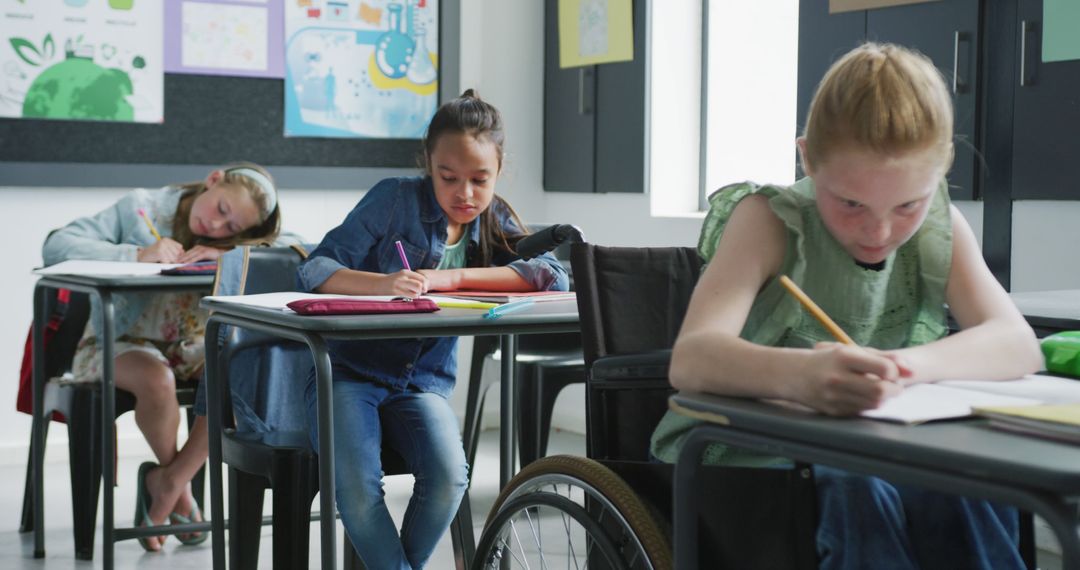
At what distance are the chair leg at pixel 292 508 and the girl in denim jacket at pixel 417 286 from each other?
5 centimetres

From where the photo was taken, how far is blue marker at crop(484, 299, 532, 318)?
2.00 m

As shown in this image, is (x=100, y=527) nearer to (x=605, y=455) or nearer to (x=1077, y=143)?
(x=605, y=455)

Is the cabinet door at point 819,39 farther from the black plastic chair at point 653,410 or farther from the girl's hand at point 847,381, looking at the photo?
the girl's hand at point 847,381

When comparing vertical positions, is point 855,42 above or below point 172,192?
above

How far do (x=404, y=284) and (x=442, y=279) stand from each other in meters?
0.11

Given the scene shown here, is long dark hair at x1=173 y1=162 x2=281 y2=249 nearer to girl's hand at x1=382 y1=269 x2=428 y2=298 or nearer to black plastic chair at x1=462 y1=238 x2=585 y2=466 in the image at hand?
black plastic chair at x1=462 y1=238 x2=585 y2=466

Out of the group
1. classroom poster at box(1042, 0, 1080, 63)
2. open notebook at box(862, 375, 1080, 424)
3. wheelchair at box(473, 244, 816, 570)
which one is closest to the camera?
open notebook at box(862, 375, 1080, 424)

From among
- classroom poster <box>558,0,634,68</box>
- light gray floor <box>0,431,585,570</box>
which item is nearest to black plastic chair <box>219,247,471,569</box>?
light gray floor <box>0,431,585,570</box>

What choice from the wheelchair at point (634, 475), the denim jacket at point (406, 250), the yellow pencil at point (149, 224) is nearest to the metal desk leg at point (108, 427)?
the yellow pencil at point (149, 224)

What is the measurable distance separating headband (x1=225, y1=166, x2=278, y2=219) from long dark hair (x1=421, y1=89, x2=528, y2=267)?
797 mm

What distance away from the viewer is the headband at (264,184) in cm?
320

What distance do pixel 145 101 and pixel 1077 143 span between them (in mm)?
2827

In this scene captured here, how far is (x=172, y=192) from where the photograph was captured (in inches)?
132

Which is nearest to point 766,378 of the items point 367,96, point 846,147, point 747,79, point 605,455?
point 846,147
